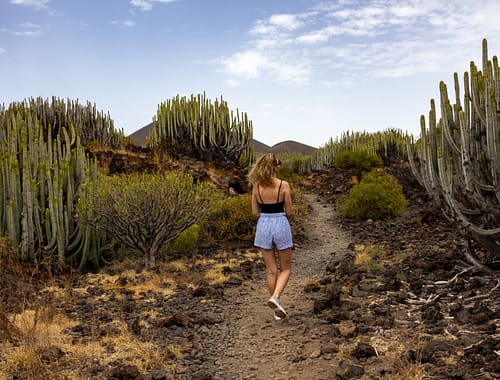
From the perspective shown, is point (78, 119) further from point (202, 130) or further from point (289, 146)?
point (289, 146)

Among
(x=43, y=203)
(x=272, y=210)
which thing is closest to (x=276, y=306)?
(x=272, y=210)

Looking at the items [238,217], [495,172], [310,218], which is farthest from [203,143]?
[495,172]

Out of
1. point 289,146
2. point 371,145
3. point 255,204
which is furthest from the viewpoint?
point 289,146

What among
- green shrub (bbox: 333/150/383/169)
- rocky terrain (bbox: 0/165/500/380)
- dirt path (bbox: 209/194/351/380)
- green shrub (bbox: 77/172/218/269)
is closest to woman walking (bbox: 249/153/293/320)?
dirt path (bbox: 209/194/351/380)

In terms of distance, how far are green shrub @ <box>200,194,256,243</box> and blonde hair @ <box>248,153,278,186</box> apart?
5442 mm

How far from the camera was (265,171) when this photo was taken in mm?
5340

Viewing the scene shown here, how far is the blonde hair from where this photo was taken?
17.6ft

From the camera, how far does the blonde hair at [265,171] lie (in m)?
5.36

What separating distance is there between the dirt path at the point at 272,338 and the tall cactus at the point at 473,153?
7.19ft

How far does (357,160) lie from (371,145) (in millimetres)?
3541

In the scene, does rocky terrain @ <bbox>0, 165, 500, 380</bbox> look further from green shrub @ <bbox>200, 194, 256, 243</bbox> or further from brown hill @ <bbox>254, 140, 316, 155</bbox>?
brown hill @ <bbox>254, 140, 316, 155</bbox>

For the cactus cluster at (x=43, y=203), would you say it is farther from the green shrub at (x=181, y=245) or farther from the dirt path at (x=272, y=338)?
the dirt path at (x=272, y=338)

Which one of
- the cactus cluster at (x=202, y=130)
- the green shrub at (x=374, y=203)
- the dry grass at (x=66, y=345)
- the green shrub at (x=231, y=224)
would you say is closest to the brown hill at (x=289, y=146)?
the cactus cluster at (x=202, y=130)

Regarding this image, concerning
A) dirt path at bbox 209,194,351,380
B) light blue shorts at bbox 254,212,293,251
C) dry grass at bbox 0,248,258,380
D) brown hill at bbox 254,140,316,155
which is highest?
brown hill at bbox 254,140,316,155
